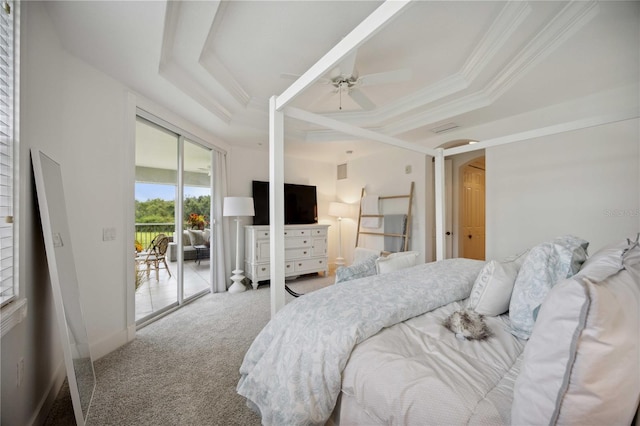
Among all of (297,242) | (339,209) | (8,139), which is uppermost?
(8,139)

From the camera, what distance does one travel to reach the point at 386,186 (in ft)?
15.1

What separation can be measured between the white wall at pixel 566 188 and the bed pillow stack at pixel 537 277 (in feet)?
6.03

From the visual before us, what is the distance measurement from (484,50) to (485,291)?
203 centimetres

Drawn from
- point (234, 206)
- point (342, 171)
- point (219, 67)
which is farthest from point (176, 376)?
point (342, 171)

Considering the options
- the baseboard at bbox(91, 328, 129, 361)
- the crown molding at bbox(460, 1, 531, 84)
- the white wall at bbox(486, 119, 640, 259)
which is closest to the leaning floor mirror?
the baseboard at bbox(91, 328, 129, 361)

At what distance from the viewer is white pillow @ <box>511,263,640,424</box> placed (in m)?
0.55

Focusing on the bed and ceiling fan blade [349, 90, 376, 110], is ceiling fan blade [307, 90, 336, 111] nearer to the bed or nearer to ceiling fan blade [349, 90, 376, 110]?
ceiling fan blade [349, 90, 376, 110]

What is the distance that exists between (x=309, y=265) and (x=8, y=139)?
3.82m

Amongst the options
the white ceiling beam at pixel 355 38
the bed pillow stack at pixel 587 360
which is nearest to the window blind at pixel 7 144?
the white ceiling beam at pixel 355 38

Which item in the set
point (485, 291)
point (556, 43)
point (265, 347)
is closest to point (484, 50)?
point (556, 43)

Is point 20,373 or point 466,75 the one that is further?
point 466,75

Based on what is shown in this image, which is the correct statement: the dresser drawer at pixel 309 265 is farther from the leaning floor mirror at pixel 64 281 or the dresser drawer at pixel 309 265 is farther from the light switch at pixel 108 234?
the leaning floor mirror at pixel 64 281

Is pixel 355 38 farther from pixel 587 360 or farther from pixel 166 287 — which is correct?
pixel 166 287

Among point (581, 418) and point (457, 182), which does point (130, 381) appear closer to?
point (581, 418)
